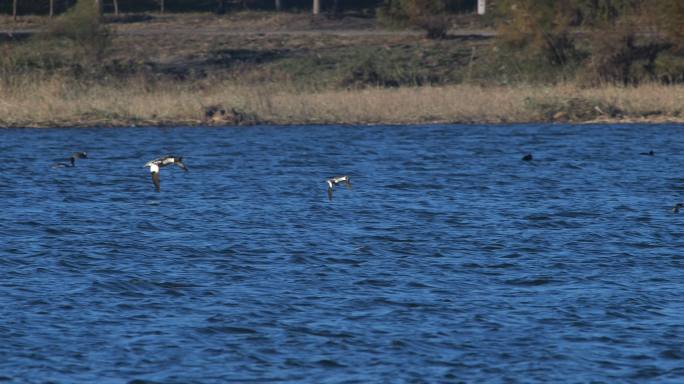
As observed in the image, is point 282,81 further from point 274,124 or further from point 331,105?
point 331,105

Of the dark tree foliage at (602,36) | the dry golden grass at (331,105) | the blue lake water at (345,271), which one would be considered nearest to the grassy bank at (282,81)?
the dry golden grass at (331,105)

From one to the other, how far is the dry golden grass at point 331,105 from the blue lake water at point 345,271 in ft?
21.7

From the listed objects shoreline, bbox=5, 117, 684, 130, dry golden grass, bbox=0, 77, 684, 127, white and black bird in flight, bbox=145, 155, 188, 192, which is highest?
white and black bird in flight, bbox=145, 155, 188, 192

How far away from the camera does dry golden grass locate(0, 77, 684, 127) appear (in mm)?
37938

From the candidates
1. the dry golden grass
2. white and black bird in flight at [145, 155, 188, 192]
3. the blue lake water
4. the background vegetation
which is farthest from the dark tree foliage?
white and black bird in flight at [145, 155, 188, 192]

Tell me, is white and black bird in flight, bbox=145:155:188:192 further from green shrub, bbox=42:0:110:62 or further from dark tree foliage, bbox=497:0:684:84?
green shrub, bbox=42:0:110:62

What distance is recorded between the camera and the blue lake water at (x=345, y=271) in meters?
11.7

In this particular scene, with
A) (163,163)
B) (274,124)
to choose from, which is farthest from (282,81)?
(163,163)

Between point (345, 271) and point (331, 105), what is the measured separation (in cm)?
2286

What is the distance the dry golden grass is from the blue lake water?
261 inches

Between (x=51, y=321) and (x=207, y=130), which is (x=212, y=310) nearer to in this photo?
(x=51, y=321)

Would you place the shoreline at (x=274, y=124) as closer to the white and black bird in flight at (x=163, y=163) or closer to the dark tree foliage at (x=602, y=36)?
the dark tree foliage at (x=602, y=36)

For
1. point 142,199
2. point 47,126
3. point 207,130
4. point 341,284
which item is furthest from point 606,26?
point 341,284

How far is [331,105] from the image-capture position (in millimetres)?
38750
